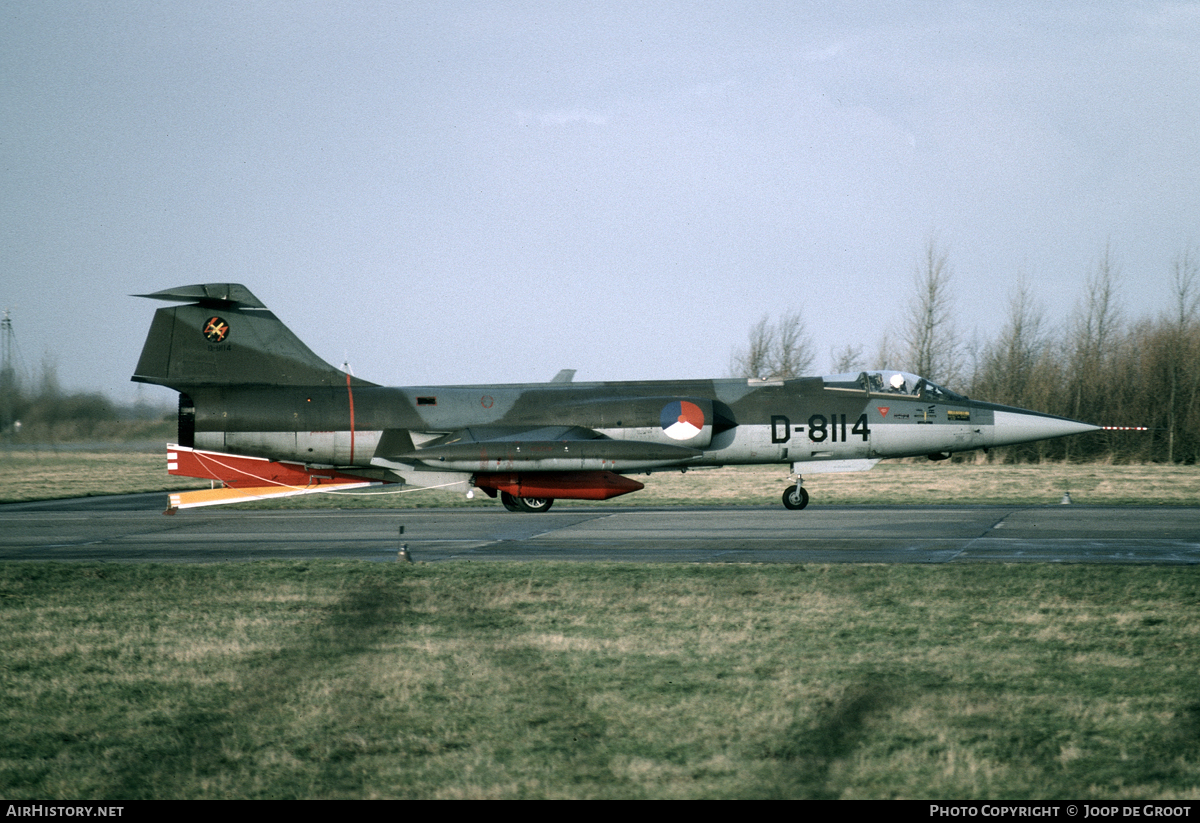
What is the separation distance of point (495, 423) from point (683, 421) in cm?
428

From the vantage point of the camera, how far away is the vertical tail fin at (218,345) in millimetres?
19844

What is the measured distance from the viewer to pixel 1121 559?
42.8ft

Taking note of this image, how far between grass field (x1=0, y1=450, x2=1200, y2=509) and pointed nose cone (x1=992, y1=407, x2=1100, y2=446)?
5.87 ft

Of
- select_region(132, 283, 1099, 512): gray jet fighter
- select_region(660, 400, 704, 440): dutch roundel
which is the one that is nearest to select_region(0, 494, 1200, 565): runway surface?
select_region(132, 283, 1099, 512): gray jet fighter

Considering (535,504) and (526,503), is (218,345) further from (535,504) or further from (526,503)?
(535,504)

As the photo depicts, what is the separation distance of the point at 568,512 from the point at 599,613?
40.5ft

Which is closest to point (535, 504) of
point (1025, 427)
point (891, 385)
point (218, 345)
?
point (218, 345)

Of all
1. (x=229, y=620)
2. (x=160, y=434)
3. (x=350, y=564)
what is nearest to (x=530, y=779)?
(x=229, y=620)

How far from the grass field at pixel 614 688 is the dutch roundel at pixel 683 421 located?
956cm

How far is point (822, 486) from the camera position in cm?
2855

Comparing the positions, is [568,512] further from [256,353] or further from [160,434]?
[160,434]

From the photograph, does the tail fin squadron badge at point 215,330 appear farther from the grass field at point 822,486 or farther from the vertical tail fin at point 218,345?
the grass field at point 822,486
